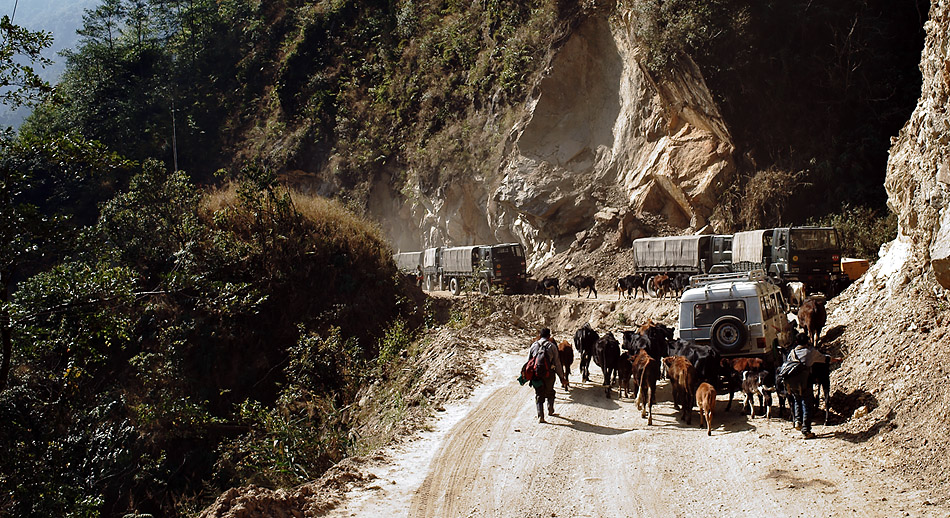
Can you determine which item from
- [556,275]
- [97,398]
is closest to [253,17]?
[556,275]

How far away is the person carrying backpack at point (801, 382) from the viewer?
30.7 ft

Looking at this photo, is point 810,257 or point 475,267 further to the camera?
point 475,267

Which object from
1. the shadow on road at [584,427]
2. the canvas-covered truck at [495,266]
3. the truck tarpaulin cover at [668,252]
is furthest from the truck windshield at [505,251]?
the shadow on road at [584,427]

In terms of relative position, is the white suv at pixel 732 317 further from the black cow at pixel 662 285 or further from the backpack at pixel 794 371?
the black cow at pixel 662 285

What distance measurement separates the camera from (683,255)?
91.1ft

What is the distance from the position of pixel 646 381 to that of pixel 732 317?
7.25 feet

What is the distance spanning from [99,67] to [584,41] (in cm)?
4530

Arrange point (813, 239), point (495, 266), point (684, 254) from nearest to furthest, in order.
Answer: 1. point (813, 239)
2. point (684, 254)
3. point (495, 266)

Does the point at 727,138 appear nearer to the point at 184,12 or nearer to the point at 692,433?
the point at 692,433

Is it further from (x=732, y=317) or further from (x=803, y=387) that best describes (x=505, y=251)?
(x=803, y=387)

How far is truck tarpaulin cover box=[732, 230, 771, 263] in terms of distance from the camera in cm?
2344

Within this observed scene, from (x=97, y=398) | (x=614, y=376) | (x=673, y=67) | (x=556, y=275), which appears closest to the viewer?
(x=614, y=376)

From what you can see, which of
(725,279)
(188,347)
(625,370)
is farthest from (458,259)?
(625,370)

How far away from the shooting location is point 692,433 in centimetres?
992
